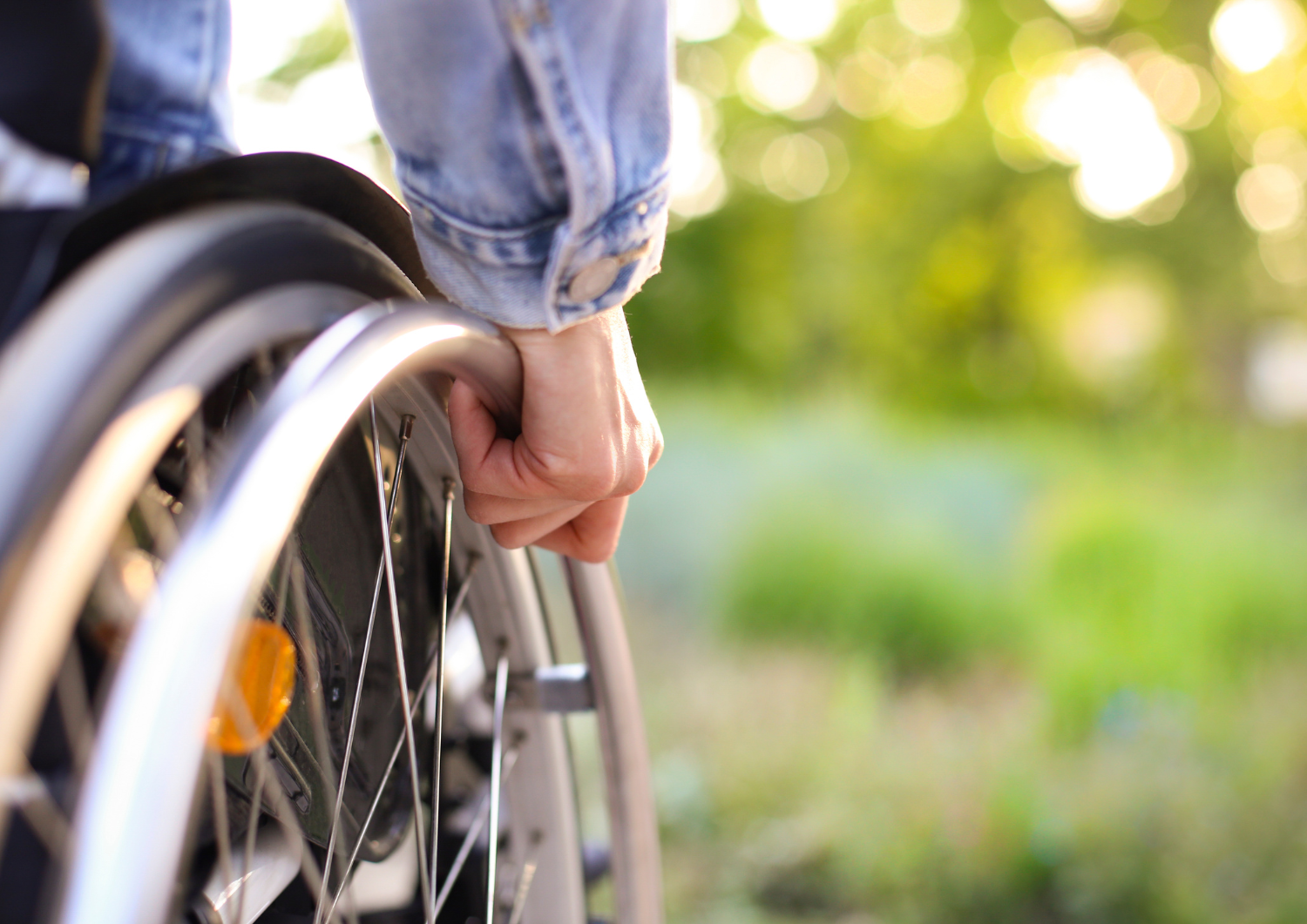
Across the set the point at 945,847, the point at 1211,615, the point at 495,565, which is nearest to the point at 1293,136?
the point at 1211,615

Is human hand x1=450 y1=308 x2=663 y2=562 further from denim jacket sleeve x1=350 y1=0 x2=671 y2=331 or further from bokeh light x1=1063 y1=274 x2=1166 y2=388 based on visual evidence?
bokeh light x1=1063 y1=274 x2=1166 y2=388

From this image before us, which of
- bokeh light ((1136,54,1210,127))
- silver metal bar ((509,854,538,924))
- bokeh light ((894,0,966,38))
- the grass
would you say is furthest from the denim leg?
bokeh light ((1136,54,1210,127))

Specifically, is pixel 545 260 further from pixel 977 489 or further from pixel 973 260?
pixel 973 260

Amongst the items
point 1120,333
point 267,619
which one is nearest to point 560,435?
point 267,619

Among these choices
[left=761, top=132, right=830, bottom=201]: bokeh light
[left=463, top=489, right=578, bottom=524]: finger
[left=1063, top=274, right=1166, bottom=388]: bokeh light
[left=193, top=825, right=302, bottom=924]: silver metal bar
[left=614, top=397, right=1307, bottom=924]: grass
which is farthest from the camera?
[left=761, top=132, right=830, bottom=201]: bokeh light

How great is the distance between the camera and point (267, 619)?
0.78m

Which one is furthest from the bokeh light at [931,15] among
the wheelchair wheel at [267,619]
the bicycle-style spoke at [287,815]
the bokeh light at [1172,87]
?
the bicycle-style spoke at [287,815]

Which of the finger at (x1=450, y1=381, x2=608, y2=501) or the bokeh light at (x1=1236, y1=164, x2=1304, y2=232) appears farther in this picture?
the bokeh light at (x1=1236, y1=164, x2=1304, y2=232)

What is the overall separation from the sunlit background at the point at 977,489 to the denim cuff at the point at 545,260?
0.14 metres

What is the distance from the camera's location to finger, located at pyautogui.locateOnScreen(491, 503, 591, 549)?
3.11 ft

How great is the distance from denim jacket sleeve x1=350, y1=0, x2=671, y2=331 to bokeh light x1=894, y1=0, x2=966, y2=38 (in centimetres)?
831

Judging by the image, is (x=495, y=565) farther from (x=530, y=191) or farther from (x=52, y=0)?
(x=52, y=0)

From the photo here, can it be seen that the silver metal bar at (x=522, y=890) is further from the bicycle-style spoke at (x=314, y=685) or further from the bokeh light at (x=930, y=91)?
the bokeh light at (x=930, y=91)

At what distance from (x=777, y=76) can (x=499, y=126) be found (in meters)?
9.05
